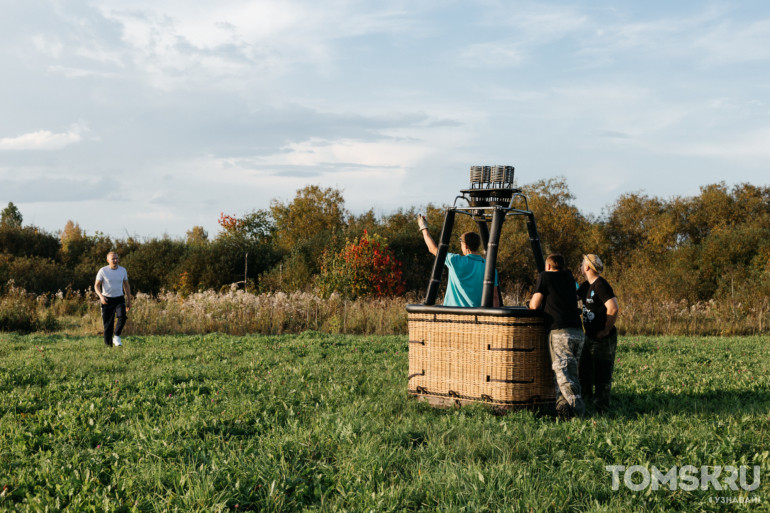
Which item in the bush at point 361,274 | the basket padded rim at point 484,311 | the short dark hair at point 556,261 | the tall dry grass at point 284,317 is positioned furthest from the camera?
the bush at point 361,274

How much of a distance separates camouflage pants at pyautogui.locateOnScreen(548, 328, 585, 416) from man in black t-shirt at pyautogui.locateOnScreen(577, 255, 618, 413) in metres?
0.69

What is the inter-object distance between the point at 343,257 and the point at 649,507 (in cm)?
1896

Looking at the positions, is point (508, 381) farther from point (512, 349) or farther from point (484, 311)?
point (484, 311)

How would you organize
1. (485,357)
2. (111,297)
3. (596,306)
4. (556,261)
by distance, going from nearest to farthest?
1. (485,357)
2. (556,261)
3. (596,306)
4. (111,297)

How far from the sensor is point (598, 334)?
693 centimetres

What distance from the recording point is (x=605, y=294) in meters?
6.94

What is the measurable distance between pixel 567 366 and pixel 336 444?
2.52 meters

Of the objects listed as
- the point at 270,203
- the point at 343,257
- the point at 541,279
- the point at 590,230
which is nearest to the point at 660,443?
the point at 541,279

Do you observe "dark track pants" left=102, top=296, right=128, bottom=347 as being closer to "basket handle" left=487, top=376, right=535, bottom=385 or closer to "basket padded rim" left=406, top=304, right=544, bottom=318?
"basket padded rim" left=406, top=304, right=544, bottom=318

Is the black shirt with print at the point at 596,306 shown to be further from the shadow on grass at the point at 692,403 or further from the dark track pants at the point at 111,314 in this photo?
the dark track pants at the point at 111,314

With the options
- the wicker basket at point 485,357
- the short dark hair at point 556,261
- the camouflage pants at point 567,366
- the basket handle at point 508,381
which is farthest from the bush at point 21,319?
the camouflage pants at point 567,366

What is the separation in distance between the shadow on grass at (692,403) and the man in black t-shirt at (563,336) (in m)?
0.65

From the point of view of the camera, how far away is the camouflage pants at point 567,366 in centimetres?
625

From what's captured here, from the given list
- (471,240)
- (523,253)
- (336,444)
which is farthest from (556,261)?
(523,253)
